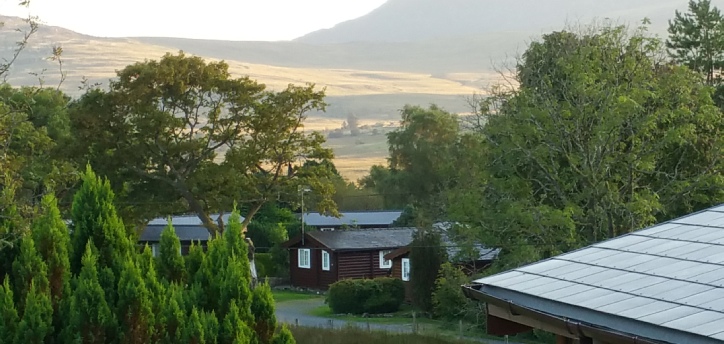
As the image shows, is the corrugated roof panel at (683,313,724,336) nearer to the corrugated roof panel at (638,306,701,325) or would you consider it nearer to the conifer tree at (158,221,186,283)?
the corrugated roof panel at (638,306,701,325)

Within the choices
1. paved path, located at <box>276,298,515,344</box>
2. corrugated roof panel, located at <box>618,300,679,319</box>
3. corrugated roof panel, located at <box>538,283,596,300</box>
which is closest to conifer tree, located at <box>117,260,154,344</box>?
corrugated roof panel, located at <box>538,283,596,300</box>

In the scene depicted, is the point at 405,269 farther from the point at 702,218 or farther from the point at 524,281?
the point at 524,281

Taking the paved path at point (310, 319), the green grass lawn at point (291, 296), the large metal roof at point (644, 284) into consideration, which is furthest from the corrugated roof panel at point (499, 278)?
the green grass lawn at point (291, 296)

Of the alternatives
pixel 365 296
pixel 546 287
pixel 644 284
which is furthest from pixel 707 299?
pixel 365 296

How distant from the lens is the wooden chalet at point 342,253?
5303 centimetres

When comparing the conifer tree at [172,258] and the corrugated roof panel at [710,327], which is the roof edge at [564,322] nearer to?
the corrugated roof panel at [710,327]

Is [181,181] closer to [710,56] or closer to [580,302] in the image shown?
[710,56]

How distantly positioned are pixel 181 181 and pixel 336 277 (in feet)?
42.1

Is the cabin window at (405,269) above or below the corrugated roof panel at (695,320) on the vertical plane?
below

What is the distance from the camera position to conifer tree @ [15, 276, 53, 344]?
1414cm

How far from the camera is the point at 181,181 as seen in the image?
4347 cm

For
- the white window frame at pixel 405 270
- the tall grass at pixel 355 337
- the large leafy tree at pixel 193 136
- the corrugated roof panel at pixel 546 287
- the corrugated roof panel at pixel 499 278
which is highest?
the corrugated roof panel at pixel 546 287

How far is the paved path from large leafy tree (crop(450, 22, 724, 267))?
182 inches

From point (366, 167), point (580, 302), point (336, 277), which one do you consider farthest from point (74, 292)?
point (366, 167)
